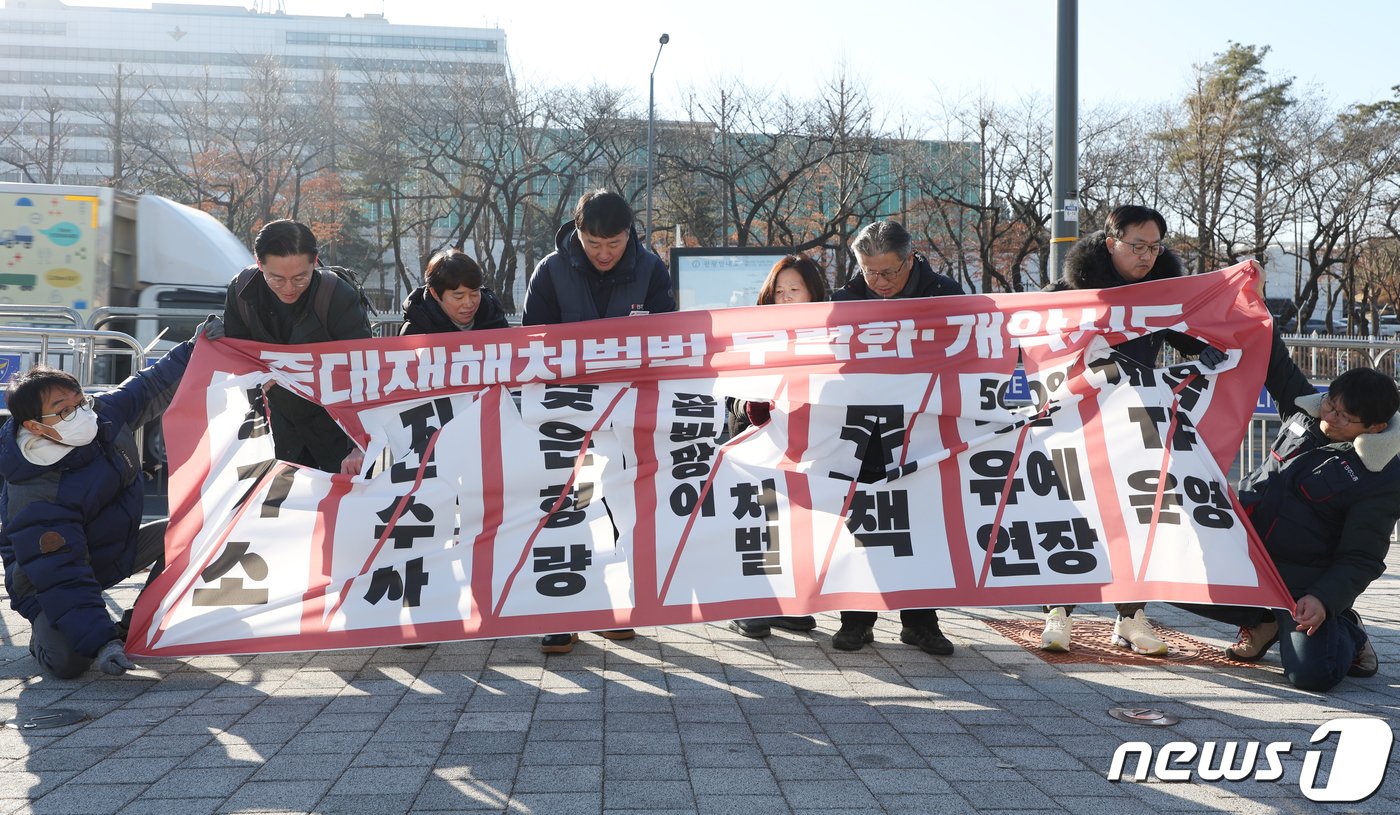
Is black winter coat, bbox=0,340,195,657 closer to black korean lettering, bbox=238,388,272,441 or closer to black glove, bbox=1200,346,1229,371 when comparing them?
black korean lettering, bbox=238,388,272,441

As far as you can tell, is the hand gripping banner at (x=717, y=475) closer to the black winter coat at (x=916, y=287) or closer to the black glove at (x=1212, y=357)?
the black glove at (x=1212, y=357)

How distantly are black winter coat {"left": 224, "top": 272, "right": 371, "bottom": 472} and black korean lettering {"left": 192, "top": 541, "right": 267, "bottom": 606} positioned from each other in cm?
50

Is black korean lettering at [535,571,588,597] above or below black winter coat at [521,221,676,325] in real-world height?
below

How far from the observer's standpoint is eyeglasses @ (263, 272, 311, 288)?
16.0 feet

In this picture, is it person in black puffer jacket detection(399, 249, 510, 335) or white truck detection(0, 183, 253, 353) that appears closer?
person in black puffer jacket detection(399, 249, 510, 335)

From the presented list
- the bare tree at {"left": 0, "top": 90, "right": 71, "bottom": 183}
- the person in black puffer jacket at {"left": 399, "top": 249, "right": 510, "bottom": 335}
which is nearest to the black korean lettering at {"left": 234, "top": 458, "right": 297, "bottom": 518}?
the person in black puffer jacket at {"left": 399, "top": 249, "right": 510, "bottom": 335}

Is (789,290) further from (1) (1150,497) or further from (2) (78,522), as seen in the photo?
(2) (78,522)

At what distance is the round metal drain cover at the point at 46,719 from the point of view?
12.7 feet

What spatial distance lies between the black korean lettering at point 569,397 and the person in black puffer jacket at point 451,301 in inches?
19.5

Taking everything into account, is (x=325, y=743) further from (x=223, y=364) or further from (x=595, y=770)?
(x=223, y=364)

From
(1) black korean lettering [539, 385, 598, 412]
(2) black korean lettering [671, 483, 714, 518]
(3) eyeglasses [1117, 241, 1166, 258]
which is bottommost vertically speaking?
(2) black korean lettering [671, 483, 714, 518]

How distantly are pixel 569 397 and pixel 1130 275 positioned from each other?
2.55m

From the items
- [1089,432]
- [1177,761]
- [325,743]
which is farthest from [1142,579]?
[325,743]

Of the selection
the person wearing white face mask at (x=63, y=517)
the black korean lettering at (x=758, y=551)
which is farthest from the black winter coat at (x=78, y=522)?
the black korean lettering at (x=758, y=551)
